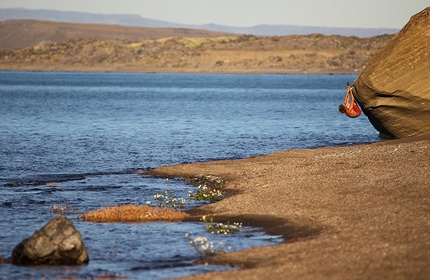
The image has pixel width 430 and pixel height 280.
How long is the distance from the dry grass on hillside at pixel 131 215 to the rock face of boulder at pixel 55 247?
422 centimetres

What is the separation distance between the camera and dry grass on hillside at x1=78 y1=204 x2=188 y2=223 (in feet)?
60.1

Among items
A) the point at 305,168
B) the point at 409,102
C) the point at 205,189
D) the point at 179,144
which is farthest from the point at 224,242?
the point at 179,144

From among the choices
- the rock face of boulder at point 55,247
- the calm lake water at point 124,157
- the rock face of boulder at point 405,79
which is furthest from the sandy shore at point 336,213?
the rock face of boulder at point 405,79

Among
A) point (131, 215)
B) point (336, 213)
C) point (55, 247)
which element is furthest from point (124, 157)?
point (55, 247)

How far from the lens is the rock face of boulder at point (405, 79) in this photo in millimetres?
28578

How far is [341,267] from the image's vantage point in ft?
40.3

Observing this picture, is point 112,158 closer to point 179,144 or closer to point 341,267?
point 179,144

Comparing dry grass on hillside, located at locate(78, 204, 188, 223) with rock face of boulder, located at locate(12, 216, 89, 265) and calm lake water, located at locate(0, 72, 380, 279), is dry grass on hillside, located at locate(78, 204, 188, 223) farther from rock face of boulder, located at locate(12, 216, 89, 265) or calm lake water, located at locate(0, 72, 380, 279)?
rock face of boulder, located at locate(12, 216, 89, 265)

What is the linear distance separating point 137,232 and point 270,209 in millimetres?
3801

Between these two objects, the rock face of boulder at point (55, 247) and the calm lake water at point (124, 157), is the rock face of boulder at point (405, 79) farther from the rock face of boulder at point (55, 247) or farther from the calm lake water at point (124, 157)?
Result: the rock face of boulder at point (55, 247)

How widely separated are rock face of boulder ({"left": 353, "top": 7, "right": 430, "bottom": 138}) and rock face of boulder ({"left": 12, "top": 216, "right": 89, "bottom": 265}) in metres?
18.8

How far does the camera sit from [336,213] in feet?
55.1

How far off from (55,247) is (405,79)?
19.5 meters

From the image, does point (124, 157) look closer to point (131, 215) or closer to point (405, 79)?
point (405, 79)
